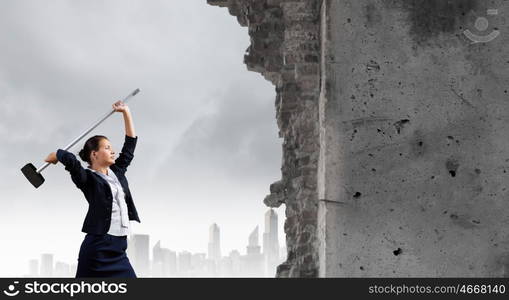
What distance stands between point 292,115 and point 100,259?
4.22 metres

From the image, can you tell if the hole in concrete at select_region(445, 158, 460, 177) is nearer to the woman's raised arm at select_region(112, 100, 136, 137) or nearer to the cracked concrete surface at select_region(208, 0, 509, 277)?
the cracked concrete surface at select_region(208, 0, 509, 277)

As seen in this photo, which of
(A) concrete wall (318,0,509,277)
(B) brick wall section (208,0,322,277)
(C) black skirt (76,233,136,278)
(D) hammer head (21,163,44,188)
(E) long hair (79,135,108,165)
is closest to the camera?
(A) concrete wall (318,0,509,277)

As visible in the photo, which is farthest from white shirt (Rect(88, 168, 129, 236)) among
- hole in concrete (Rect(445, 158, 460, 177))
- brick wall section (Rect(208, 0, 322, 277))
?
brick wall section (Rect(208, 0, 322, 277))

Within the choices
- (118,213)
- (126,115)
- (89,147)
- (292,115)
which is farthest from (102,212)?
(292,115)

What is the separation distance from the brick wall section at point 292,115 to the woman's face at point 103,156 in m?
3.60

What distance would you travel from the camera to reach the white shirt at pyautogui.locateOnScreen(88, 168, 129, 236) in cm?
330

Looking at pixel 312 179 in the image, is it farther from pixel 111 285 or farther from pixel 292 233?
pixel 111 285

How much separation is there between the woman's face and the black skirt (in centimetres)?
36

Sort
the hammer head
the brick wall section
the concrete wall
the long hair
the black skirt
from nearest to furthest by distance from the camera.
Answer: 1. the concrete wall
2. the black skirt
3. the hammer head
4. the long hair
5. the brick wall section

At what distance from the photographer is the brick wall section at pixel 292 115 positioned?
7.00m

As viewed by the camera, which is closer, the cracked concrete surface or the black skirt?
the cracked concrete surface

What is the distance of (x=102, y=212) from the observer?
329 centimetres

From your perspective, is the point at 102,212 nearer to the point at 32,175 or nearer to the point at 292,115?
the point at 32,175

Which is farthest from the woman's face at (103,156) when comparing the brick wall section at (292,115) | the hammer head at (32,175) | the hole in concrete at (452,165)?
the brick wall section at (292,115)
